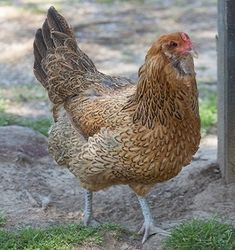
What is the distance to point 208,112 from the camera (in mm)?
8383

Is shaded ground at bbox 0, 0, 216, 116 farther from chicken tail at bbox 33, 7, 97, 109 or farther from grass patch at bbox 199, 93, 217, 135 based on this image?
chicken tail at bbox 33, 7, 97, 109

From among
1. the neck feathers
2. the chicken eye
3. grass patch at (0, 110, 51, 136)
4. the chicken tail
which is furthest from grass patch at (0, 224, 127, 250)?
grass patch at (0, 110, 51, 136)

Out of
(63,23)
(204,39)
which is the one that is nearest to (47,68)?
(63,23)

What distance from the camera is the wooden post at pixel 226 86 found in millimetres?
5891

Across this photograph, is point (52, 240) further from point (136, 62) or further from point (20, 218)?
point (136, 62)

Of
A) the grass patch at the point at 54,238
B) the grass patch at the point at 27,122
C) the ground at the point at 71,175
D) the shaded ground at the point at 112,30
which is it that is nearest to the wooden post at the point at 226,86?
the ground at the point at 71,175

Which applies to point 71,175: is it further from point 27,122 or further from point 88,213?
point 27,122

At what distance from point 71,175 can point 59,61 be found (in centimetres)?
134

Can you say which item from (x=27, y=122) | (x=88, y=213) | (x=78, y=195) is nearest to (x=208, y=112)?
A: (x=27, y=122)

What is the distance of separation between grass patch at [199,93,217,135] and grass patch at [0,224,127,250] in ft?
9.62

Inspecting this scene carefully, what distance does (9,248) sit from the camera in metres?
5.18

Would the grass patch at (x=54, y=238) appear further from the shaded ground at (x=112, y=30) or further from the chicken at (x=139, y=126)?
the shaded ground at (x=112, y=30)

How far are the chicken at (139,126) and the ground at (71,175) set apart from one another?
1.48ft

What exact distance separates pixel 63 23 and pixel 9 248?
6.52 ft
